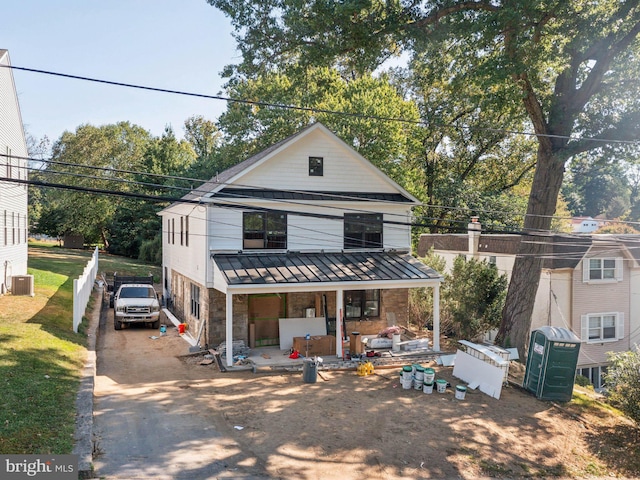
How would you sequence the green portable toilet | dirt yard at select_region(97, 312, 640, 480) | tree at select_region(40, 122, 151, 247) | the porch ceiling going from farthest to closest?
tree at select_region(40, 122, 151, 247) → the porch ceiling → the green portable toilet → dirt yard at select_region(97, 312, 640, 480)

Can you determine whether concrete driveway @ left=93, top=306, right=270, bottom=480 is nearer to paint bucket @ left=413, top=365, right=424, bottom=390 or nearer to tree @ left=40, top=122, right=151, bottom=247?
paint bucket @ left=413, top=365, right=424, bottom=390

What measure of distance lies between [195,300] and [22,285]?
7.08 meters

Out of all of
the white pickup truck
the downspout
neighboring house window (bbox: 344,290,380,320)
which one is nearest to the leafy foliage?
neighboring house window (bbox: 344,290,380,320)

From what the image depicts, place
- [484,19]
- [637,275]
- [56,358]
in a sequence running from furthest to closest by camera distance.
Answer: [637,275] < [484,19] < [56,358]

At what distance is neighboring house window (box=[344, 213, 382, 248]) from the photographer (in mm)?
19812

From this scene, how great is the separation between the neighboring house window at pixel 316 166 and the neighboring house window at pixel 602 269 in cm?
1383

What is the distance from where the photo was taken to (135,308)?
70.8ft

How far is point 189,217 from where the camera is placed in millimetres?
20891

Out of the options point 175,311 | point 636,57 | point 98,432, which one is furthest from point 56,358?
point 636,57

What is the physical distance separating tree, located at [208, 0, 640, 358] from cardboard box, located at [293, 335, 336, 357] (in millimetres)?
6436

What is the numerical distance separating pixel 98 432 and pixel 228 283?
635 centimetres

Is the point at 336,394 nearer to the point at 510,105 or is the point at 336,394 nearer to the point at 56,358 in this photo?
the point at 56,358

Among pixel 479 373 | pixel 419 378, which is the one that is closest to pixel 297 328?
pixel 419 378

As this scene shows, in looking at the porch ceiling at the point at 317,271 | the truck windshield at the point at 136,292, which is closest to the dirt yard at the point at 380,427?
the porch ceiling at the point at 317,271
